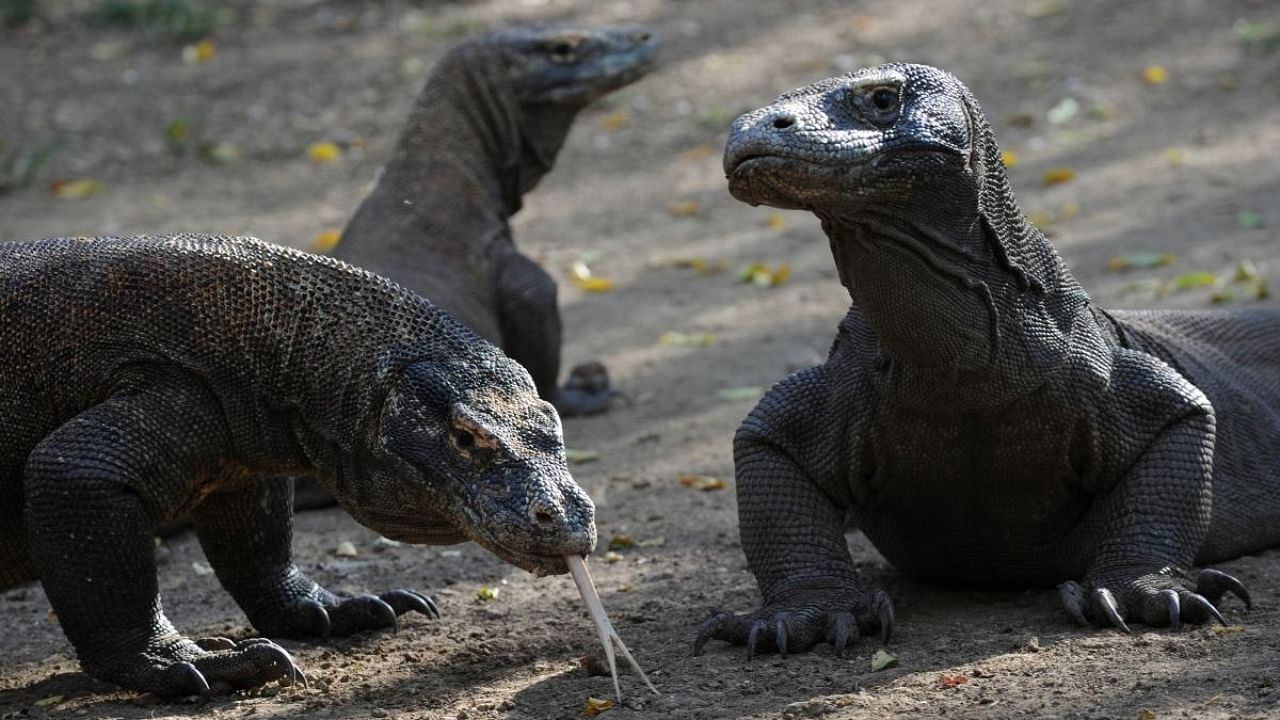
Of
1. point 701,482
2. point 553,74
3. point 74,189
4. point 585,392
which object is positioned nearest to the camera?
point 701,482

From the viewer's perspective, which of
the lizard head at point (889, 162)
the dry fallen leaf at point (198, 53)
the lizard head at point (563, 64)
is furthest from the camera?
the dry fallen leaf at point (198, 53)

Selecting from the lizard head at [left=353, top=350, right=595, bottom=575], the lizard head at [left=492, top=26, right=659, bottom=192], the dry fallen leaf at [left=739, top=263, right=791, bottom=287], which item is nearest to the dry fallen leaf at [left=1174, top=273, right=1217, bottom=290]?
the dry fallen leaf at [left=739, top=263, right=791, bottom=287]

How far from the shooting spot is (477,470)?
13.7 ft

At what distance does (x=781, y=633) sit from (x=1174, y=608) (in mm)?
911

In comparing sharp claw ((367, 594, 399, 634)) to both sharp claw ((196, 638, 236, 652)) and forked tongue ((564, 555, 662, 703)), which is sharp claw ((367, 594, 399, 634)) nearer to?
sharp claw ((196, 638, 236, 652))

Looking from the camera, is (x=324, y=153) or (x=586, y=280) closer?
(x=586, y=280)

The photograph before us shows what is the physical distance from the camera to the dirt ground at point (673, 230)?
14.4ft

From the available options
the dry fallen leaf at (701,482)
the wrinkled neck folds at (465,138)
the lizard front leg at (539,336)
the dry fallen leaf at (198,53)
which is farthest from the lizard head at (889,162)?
the dry fallen leaf at (198,53)

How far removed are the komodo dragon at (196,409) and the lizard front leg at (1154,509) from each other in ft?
4.61

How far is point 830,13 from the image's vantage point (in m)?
14.2

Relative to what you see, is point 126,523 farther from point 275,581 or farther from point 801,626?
point 801,626

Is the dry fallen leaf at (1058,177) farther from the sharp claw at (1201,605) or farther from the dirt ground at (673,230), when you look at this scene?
the sharp claw at (1201,605)

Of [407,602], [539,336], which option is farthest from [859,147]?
[539,336]

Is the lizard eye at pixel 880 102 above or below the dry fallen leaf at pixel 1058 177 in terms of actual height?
above
